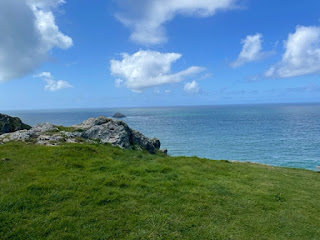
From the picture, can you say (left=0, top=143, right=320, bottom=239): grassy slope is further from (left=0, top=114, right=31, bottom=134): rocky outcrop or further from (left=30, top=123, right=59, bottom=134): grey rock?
(left=0, top=114, right=31, bottom=134): rocky outcrop

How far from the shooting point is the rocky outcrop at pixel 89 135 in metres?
21.7

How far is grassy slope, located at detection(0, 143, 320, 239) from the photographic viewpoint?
9633mm

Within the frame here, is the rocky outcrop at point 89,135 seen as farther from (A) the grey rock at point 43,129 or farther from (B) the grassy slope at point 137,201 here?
(B) the grassy slope at point 137,201

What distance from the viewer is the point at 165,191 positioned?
43.8ft

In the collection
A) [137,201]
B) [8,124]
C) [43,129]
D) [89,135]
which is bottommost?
[137,201]

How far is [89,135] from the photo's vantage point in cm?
2592

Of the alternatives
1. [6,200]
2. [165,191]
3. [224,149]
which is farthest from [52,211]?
[224,149]

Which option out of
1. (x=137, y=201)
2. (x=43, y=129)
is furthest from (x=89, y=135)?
(x=137, y=201)

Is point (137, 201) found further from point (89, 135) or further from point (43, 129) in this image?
point (43, 129)

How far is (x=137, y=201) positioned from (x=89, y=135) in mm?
15953

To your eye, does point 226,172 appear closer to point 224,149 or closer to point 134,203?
point 134,203

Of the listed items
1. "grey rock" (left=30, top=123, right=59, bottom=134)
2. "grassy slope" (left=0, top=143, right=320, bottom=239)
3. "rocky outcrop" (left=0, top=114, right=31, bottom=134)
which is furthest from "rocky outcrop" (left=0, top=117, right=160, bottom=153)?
"rocky outcrop" (left=0, top=114, right=31, bottom=134)

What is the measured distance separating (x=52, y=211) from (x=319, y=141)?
85.0 m

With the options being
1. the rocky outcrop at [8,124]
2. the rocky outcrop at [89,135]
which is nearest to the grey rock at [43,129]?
the rocky outcrop at [89,135]
